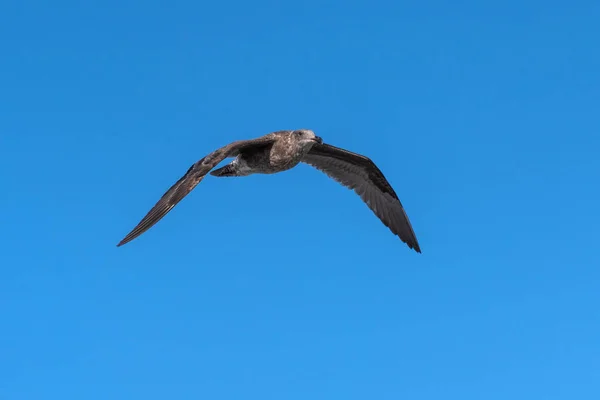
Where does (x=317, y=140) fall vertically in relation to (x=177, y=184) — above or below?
above

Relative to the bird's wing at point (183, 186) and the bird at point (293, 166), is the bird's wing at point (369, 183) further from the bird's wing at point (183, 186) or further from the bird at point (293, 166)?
the bird's wing at point (183, 186)

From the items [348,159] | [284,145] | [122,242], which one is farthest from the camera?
[348,159]

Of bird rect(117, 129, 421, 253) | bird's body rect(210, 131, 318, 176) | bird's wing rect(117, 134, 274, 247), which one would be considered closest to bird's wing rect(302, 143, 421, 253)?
bird rect(117, 129, 421, 253)

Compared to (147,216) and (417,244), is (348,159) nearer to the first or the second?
(417,244)

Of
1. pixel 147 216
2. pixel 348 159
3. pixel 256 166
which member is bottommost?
pixel 147 216

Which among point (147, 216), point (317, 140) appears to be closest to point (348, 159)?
point (317, 140)

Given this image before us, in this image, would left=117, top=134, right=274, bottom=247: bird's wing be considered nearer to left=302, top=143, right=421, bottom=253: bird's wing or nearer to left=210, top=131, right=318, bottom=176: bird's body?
left=210, top=131, right=318, bottom=176: bird's body

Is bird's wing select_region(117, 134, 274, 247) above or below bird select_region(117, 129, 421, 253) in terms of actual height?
below
